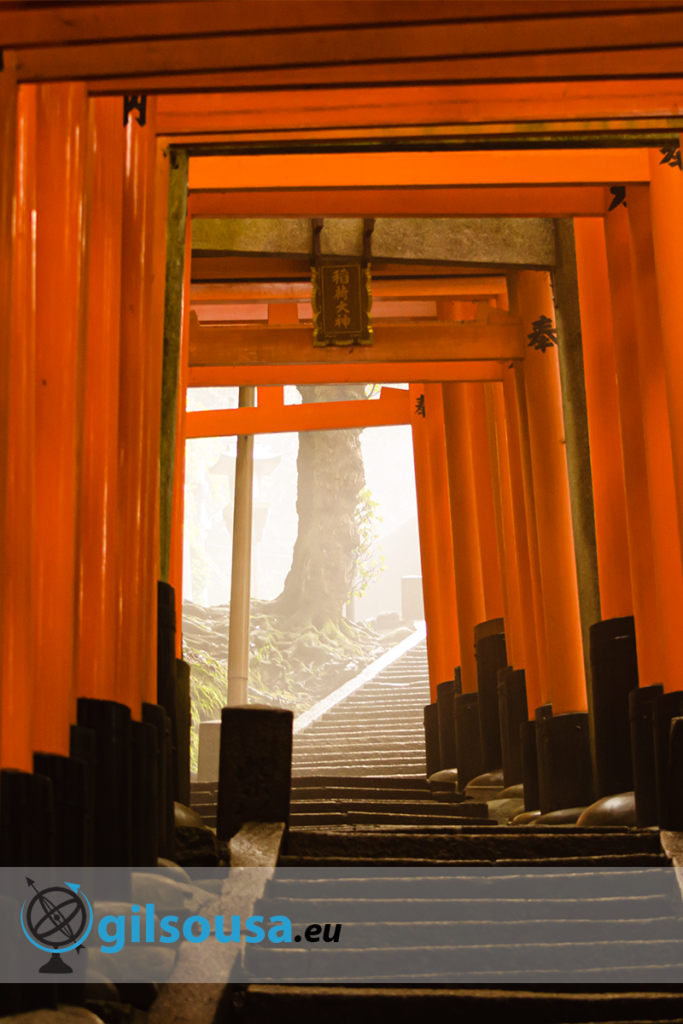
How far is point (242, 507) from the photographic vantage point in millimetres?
10781

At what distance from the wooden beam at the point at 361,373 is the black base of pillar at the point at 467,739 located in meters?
2.58

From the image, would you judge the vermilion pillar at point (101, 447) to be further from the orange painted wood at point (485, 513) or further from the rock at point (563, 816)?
the orange painted wood at point (485, 513)

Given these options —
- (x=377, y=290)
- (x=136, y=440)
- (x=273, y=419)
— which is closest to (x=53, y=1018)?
(x=136, y=440)

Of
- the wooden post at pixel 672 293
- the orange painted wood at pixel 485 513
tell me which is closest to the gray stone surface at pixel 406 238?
the wooden post at pixel 672 293

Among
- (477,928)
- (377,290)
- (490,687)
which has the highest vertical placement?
(377,290)

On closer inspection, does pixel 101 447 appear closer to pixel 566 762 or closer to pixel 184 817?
pixel 184 817

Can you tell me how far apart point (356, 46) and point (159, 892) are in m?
2.54

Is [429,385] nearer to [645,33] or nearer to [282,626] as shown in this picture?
[645,33]

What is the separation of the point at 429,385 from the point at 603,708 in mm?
4858

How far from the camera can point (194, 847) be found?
409 cm

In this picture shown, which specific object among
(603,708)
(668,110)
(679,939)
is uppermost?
(668,110)

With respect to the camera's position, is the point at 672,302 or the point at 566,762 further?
the point at 566,762

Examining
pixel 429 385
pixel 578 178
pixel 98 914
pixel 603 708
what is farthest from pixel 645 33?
pixel 429 385

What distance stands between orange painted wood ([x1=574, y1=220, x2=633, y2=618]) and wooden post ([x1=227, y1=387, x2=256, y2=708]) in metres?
5.07
